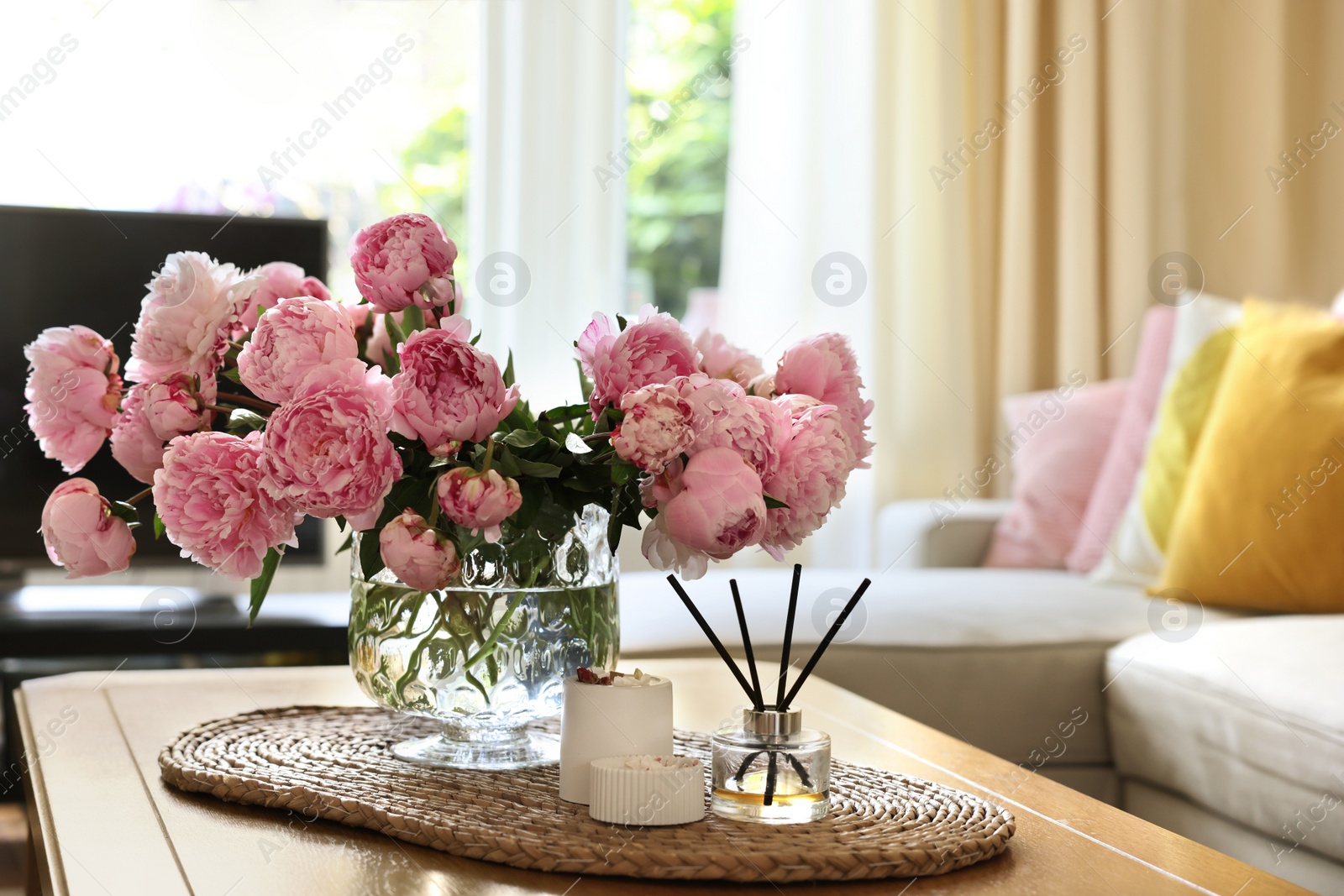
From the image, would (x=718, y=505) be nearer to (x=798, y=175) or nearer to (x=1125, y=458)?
(x=1125, y=458)

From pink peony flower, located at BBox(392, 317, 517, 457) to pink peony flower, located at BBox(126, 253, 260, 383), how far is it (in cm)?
14

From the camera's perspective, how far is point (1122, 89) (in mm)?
3041

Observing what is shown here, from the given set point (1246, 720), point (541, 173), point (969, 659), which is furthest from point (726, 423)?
point (541, 173)

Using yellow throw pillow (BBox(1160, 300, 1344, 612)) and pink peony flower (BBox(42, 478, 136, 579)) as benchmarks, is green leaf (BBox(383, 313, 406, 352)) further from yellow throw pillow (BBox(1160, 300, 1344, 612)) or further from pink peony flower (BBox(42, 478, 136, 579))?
yellow throw pillow (BBox(1160, 300, 1344, 612))

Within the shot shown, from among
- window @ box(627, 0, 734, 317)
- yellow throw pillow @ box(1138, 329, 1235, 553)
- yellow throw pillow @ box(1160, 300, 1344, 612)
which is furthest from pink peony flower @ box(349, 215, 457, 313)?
window @ box(627, 0, 734, 317)

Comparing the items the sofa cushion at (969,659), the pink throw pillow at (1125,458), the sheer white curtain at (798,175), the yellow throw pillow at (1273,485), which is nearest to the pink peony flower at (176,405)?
the sofa cushion at (969,659)

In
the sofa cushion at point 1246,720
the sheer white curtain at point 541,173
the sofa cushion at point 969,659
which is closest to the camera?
the sofa cushion at point 1246,720

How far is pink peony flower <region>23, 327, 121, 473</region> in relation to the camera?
82 cm

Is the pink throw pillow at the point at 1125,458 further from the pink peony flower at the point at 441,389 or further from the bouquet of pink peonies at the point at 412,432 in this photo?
the pink peony flower at the point at 441,389

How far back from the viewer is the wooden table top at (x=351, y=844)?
0.68 meters

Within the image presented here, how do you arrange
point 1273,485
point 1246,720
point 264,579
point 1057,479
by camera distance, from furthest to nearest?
point 1057,479 → point 1273,485 → point 1246,720 → point 264,579

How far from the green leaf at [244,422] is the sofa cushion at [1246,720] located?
1.11 m

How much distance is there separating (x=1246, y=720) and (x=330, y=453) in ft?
3.77

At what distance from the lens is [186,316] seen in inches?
31.5
